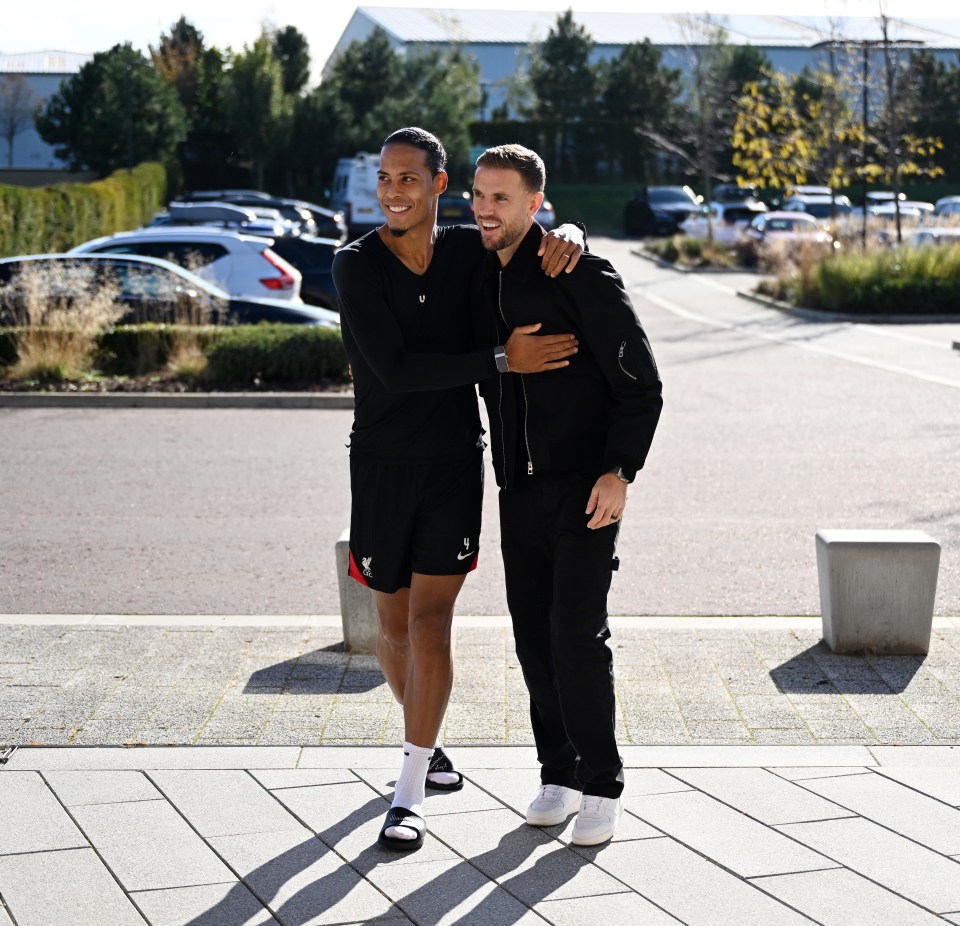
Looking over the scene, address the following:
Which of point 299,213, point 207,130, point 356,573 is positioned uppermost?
point 207,130

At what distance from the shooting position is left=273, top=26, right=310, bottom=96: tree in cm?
6197

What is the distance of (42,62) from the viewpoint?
92.4 meters

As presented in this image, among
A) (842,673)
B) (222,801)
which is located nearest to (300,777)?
(222,801)

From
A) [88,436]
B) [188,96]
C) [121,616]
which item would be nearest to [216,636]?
[121,616]

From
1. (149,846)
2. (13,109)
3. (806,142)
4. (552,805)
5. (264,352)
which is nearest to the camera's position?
(149,846)

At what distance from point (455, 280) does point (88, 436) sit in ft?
28.7

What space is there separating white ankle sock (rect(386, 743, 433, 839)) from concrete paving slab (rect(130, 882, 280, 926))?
1.77 ft

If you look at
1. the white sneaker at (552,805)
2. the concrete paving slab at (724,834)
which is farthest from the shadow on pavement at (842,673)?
the white sneaker at (552,805)

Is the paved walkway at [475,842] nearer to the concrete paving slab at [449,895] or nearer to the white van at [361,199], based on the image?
the concrete paving slab at [449,895]

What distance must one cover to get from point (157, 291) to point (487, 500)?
7.93 metres

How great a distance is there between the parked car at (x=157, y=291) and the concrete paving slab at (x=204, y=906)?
41.1ft

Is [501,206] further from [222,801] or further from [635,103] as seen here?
[635,103]

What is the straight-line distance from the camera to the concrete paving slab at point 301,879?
Result: 357cm

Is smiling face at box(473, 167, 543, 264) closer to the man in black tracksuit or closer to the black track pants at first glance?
the man in black tracksuit
